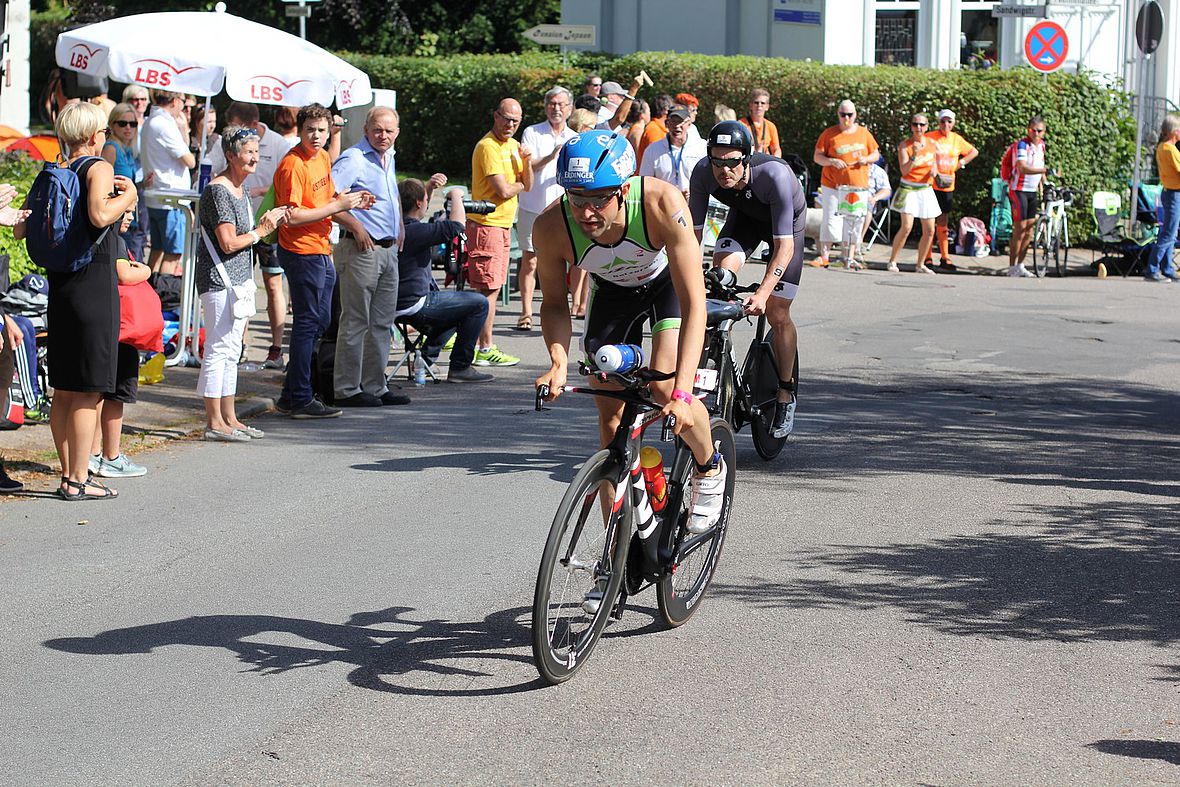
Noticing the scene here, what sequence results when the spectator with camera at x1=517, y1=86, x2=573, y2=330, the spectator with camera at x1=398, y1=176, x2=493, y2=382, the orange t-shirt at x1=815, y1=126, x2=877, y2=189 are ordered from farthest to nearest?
the orange t-shirt at x1=815, y1=126, x2=877, y2=189 → the spectator with camera at x1=517, y1=86, x2=573, y2=330 → the spectator with camera at x1=398, y1=176, x2=493, y2=382

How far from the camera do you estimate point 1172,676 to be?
5.71 m

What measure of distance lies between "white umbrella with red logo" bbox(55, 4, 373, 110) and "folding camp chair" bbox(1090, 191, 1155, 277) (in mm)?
11792

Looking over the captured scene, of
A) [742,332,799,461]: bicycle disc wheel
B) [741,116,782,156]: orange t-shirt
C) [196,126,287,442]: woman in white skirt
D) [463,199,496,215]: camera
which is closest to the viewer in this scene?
[742,332,799,461]: bicycle disc wheel

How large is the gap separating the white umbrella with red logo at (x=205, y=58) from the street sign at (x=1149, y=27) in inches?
508

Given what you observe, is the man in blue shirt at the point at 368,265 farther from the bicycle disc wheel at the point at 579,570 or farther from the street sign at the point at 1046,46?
the street sign at the point at 1046,46

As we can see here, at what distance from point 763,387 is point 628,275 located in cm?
325

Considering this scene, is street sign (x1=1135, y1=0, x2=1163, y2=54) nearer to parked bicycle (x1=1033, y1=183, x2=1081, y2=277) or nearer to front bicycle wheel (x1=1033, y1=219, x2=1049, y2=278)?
parked bicycle (x1=1033, y1=183, x2=1081, y2=277)

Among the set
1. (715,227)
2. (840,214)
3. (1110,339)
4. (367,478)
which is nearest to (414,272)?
(367,478)

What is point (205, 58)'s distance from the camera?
11430mm

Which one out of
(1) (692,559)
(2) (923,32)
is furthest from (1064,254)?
(1) (692,559)

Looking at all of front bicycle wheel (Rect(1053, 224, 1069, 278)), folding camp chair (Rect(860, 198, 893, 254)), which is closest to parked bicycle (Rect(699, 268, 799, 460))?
front bicycle wheel (Rect(1053, 224, 1069, 278))

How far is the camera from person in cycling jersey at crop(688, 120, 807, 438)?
848cm

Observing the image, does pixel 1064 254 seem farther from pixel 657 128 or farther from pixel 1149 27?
pixel 657 128

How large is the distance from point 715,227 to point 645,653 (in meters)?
10.2
